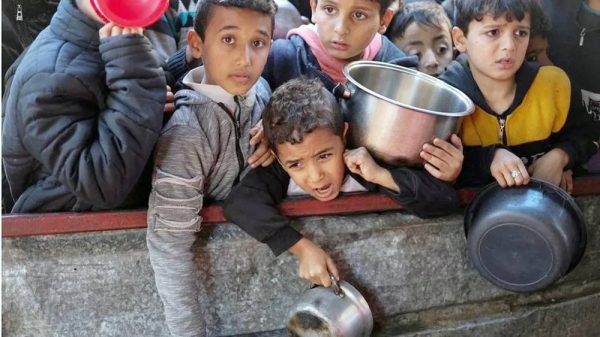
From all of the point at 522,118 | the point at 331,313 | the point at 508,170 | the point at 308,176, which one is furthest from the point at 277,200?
the point at 522,118

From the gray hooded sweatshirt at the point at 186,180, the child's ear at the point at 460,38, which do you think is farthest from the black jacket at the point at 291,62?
the gray hooded sweatshirt at the point at 186,180

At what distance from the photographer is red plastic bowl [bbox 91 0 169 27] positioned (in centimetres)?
230

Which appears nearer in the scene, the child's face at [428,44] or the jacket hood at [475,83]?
the jacket hood at [475,83]

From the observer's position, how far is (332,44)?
3141 millimetres

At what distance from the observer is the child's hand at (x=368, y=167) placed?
104 inches

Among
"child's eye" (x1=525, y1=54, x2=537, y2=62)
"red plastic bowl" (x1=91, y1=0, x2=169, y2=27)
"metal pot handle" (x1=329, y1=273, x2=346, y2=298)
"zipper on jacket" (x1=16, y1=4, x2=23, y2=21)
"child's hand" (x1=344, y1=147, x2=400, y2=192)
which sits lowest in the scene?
"metal pot handle" (x1=329, y1=273, x2=346, y2=298)

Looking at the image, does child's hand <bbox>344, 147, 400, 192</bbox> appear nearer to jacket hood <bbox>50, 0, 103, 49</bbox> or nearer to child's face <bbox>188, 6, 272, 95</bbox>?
child's face <bbox>188, 6, 272, 95</bbox>

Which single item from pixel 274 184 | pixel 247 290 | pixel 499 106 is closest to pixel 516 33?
pixel 499 106

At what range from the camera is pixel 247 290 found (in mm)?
2826

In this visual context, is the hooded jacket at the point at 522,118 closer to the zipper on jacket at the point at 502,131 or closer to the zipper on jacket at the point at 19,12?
the zipper on jacket at the point at 502,131

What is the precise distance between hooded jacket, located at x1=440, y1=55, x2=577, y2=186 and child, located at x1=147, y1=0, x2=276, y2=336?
3.32 ft

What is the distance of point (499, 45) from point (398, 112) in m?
0.75

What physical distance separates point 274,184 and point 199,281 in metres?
0.53

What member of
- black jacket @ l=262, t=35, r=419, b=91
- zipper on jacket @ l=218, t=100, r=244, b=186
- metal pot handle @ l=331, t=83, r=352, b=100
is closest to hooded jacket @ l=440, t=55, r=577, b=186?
black jacket @ l=262, t=35, r=419, b=91
